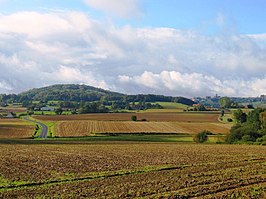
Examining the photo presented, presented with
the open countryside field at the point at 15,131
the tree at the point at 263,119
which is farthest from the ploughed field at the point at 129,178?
the open countryside field at the point at 15,131

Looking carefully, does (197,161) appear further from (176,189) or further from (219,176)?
(176,189)

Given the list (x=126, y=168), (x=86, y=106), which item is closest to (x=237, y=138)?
(x=126, y=168)

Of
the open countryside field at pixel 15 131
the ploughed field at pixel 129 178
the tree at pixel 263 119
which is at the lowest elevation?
the open countryside field at pixel 15 131

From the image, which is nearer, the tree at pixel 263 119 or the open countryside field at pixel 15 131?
the tree at pixel 263 119

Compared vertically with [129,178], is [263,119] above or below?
above

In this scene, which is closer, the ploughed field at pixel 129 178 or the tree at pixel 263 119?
the ploughed field at pixel 129 178

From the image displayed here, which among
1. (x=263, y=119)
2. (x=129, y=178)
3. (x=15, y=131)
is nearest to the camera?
(x=129, y=178)

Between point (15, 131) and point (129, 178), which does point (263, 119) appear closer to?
point (15, 131)

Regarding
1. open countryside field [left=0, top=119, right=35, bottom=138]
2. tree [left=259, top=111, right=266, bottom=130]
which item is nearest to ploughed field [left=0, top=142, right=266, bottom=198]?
tree [left=259, top=111, right=266, bottom=130]

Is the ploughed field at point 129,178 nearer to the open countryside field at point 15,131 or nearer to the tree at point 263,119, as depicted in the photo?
the tree at point 263,119

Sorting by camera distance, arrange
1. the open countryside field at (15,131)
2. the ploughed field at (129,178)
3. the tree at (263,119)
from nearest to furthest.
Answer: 1. the ploughed field at (129,178)
2. the tree at (263,119)
3. the open countryside field at (15,131)

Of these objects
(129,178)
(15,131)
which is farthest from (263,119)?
(129,178)

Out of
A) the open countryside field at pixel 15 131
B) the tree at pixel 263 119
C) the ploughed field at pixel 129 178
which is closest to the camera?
the ploughed field at pixel 129 178

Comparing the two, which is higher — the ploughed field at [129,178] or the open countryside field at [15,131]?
the ploughed field at [129,178]
